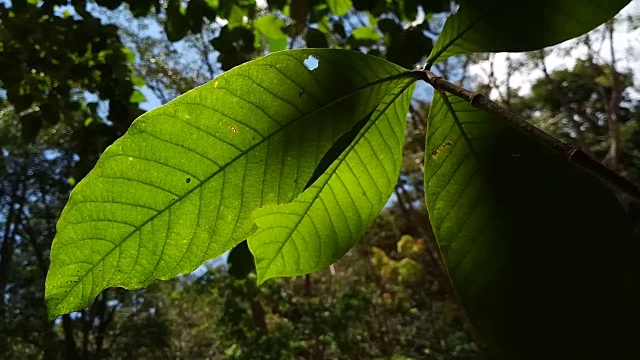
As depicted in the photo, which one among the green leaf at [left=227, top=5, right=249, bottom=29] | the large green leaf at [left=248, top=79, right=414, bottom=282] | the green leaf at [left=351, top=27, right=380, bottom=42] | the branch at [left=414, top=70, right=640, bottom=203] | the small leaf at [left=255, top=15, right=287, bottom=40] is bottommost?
the branch at [left=414, top=70, right=640, bottom=203]

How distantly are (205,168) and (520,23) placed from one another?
7.5 inches

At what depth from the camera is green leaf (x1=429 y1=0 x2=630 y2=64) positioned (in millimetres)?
324

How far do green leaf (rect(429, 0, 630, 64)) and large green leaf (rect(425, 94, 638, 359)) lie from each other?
37 mm

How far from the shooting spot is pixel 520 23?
33 centimetres

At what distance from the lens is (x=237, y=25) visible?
4.39ft

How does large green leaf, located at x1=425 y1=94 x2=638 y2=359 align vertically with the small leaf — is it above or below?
below

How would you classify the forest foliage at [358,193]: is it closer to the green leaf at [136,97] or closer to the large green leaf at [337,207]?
the large green leaf at [337,207]

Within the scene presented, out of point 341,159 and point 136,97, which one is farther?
point 136,97

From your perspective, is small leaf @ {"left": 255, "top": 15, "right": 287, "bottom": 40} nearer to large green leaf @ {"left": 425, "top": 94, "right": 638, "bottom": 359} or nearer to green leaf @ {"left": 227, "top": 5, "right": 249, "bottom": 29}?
green leaf @ {"left": 227, "top": 5, "right": 249, "bottom": 29}

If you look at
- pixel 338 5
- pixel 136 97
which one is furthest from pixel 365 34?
pixel 136 97

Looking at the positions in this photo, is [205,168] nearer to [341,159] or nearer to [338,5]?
Result: [341,159]

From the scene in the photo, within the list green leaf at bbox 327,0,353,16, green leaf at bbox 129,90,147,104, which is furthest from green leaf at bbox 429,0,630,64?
green leaf at bbox 129,90,147,104

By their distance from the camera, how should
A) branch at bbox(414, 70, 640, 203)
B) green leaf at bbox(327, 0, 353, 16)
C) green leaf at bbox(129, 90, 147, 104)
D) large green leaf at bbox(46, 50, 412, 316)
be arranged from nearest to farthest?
branch at bbox(414, 70, 640, 203)
large green leaf at bbox(46, 50, 412, 316)
green leaf at bbox(327, 0, 353, 16)
green leaf at bbox(129, 90, 147, 104)

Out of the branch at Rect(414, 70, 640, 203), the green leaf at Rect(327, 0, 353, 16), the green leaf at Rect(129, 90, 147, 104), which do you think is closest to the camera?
the branch at Rect(414, 70, 640, 203)
